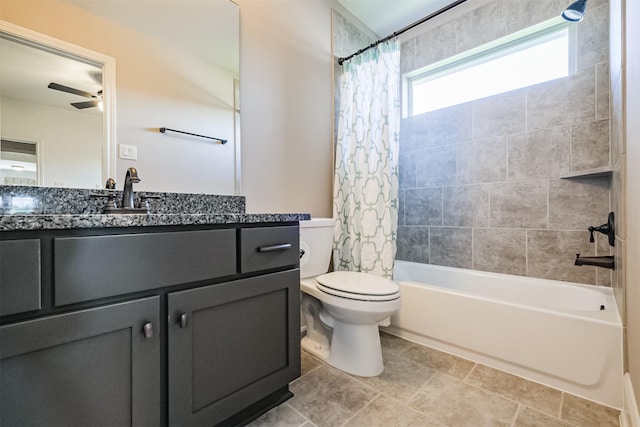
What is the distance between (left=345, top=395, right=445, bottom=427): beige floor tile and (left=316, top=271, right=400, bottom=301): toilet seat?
44cm

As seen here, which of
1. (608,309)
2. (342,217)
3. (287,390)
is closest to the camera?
(287,390)

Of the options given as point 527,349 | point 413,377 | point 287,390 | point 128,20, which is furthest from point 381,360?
point 128,20

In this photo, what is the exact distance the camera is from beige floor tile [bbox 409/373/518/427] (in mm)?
1126

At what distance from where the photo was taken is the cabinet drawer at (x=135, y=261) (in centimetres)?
66

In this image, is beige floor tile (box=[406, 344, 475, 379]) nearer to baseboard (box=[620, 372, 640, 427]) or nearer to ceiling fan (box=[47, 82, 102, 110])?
baseboard (box=[620, 372, 640, 427])

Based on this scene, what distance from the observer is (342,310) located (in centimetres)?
141

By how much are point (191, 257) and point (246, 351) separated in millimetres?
406

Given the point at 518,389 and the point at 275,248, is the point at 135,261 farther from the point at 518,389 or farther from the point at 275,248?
the point at 518,389

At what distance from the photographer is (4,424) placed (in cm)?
60

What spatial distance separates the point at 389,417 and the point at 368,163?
4.78ft

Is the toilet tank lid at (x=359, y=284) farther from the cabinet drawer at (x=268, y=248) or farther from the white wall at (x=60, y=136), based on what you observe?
the white wall at (x=60, y=136)

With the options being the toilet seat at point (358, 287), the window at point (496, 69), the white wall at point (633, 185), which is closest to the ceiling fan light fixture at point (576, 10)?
the white wall at point (633, 185)

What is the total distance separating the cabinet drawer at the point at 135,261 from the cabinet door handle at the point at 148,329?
10 cm

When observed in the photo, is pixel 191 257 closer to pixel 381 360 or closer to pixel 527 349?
pixel 381 360
